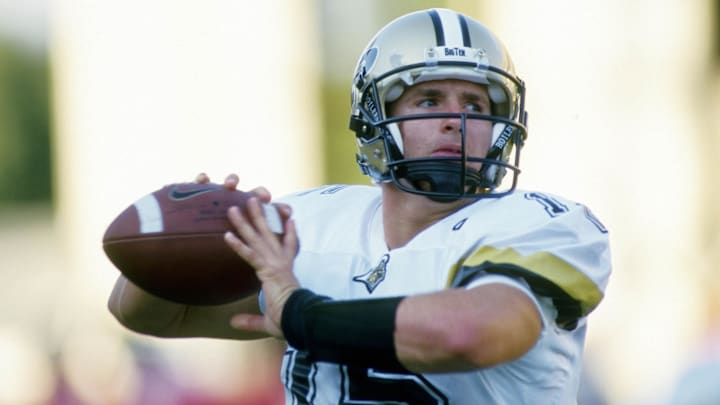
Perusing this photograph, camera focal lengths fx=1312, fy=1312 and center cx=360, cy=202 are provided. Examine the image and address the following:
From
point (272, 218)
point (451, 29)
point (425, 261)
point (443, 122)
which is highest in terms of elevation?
point (451, 29)

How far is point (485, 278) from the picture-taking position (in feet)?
8.75

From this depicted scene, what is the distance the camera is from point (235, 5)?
29.6 ft

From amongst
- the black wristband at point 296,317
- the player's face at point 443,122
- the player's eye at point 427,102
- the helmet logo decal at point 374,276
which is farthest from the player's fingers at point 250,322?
the player's eye at point 427,102

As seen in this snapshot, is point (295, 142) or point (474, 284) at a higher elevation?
point (474, 284)

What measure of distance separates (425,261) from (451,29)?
630 mm

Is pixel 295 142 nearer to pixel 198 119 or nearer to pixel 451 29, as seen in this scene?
pixel 198 119

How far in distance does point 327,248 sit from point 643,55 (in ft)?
22.3

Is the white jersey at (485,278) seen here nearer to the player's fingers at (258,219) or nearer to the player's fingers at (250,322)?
the player's fingers at (250,322)

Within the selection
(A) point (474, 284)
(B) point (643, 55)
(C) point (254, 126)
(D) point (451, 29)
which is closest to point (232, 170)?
(C) point (254, 126)

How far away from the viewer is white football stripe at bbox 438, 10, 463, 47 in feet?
10.4

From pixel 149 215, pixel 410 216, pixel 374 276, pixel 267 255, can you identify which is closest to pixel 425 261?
pixel 374 276

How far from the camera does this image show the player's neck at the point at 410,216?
3.13 m

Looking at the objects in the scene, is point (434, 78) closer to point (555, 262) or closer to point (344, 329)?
point (555, 262)

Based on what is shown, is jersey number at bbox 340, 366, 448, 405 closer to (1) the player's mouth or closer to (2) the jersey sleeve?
(2) the jersey sleeve
